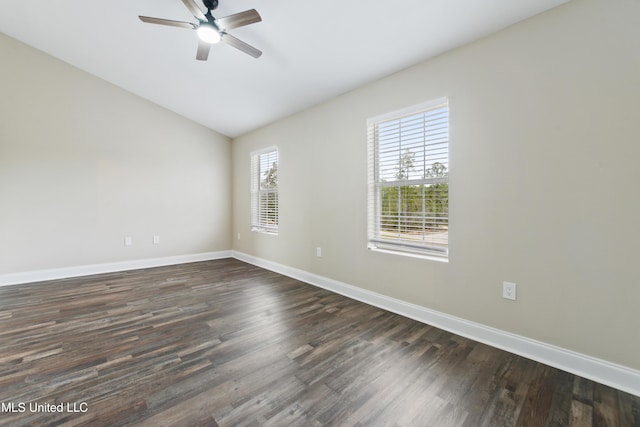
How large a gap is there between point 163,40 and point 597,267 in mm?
4542

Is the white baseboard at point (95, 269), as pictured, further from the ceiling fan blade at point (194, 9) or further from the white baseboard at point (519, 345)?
the ceiling fan blade at point (194, 9)

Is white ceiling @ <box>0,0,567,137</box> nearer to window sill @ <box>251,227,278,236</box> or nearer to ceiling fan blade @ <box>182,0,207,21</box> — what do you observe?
ceiling fan blade @ <box>182,0,207,21</box>

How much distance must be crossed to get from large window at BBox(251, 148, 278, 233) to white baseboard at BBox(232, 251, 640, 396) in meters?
2.07

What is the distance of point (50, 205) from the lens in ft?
12.9

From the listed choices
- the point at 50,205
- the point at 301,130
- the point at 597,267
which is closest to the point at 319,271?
the point at 301,130

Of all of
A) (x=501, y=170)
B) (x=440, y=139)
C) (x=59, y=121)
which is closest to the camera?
(x=501, y=170)

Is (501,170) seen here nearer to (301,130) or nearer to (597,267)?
(597,267)

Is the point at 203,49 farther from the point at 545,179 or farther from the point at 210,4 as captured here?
the point at 545,179

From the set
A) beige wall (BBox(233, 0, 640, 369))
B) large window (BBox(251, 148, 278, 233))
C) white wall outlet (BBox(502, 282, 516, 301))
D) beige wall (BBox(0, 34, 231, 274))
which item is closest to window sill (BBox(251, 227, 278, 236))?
large window (BBox(251, 148, 278, 233))

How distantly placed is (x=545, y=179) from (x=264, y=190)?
408cm

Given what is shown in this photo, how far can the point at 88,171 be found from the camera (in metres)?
4.23

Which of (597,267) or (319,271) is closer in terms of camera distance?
(597,267)

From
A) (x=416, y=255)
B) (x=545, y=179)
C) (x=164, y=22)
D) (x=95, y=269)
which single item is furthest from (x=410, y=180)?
(x=95, y=269)

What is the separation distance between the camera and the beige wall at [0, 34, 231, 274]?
12.2 ft
